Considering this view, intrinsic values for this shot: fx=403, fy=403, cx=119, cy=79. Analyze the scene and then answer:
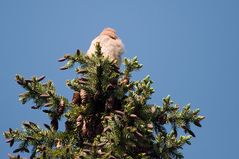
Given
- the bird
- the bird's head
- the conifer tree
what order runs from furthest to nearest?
the bird's head → the bird → the conifer tree

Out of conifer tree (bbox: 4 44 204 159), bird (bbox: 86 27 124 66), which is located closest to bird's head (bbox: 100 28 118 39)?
bird (bbox: 86 27 124 66)

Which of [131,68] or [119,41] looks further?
[119,41]

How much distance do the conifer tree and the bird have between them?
3428 mm

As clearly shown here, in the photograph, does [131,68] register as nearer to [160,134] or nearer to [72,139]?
[160,134]

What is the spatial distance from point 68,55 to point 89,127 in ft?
3.22

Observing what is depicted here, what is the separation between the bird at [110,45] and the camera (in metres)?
9.16

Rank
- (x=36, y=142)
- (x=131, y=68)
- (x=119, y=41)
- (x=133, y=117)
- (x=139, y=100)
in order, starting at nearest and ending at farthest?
(x=133, y=117) < (x=139, y=100) < (x=36, y=142) < (x=131, y=68) < (x=119, y=41)

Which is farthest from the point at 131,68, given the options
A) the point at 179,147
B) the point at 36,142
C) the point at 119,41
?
the point at 119,41

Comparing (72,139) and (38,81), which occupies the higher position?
(38,81)

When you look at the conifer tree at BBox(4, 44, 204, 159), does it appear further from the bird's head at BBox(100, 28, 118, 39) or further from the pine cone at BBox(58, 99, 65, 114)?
the bird's head at BBox(100, 28, 118, 39)

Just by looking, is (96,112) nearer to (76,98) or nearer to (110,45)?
(76,98)

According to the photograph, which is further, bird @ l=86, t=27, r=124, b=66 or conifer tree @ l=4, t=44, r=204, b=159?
bird @ l=86, t=27, r=124, b=66

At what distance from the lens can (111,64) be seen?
4891 mm

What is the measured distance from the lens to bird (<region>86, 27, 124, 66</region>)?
9164 millimetres
